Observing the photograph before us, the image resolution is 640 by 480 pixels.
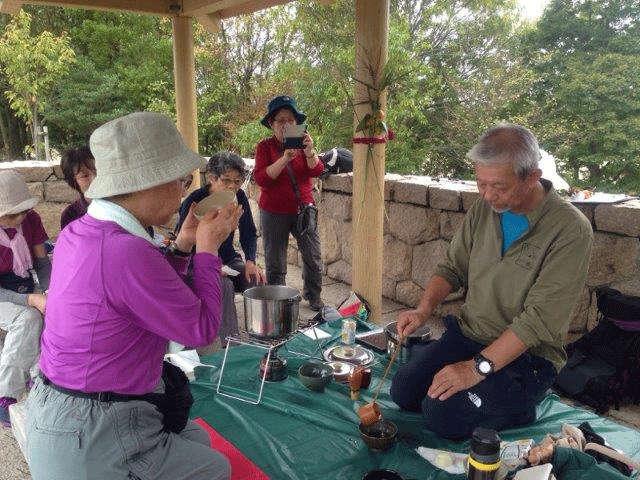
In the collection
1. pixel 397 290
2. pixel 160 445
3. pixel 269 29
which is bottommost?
pixel 397 290

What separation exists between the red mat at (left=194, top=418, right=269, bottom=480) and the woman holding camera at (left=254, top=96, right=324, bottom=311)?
6.78 feet

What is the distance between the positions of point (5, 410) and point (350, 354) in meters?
1.88

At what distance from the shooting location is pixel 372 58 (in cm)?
353

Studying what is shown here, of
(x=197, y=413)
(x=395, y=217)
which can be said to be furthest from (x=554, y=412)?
(x=395, y=217)

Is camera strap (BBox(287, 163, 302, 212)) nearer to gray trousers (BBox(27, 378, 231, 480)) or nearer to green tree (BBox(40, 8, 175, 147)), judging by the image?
Result: gray trousers (BBox(27, 378, 231, 480))

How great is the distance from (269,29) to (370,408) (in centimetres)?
1125

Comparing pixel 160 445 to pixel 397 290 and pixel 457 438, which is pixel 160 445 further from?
pixel 397 290

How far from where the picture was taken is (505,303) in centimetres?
230

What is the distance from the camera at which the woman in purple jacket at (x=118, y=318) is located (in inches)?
58.7

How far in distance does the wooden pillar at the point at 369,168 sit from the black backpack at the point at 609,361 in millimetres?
1493

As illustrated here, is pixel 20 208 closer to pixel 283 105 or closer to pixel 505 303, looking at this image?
pixel 283 105

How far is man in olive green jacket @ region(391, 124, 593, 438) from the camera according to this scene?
2080mm

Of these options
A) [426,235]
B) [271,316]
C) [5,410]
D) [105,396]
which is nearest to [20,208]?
[5,410]

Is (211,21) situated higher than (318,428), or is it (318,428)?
(211,21)
